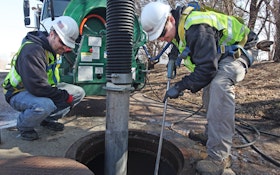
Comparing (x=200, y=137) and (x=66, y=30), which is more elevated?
(x=66, y=30)

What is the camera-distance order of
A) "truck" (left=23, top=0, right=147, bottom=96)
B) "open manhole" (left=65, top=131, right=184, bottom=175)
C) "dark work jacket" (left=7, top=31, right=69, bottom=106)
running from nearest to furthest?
"dark work jacket" (left=7, top=31, right=69, bottom=106), "open manhole" (left=65, top=131, right=184, bottom=175), "truck" (left=23, top=0, right=147, bottom=96)

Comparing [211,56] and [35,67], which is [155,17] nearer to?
[211,56]

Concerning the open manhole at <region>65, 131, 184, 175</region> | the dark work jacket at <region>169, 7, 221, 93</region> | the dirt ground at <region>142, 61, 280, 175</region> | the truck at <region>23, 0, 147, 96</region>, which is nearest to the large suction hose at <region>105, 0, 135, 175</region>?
the open manhole at <region>65, 131, 184, 175</region>

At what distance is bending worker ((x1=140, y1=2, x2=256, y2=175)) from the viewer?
1.83 metres

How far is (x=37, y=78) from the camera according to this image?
2186mm

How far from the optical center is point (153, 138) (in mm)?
2611

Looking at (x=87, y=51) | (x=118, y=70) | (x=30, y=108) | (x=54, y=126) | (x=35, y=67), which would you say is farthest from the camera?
(x=87, y=51)

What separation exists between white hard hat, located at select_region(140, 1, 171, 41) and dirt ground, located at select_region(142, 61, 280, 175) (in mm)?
1398

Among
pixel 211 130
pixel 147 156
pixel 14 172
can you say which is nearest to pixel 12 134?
pixel 14 172

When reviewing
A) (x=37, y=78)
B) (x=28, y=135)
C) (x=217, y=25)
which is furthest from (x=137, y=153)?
(x=217, y=25)

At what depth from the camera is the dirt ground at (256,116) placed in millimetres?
2188

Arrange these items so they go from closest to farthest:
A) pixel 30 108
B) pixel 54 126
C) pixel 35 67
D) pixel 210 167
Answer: pixel 210 167, pixel 35 67, pixel 30 108, pixel 54 126

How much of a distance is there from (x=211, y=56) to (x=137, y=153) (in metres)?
1.50

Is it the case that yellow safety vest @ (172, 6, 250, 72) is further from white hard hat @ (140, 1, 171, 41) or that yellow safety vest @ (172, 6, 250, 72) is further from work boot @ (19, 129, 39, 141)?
work boot @ (19, 129, 39, 141)
